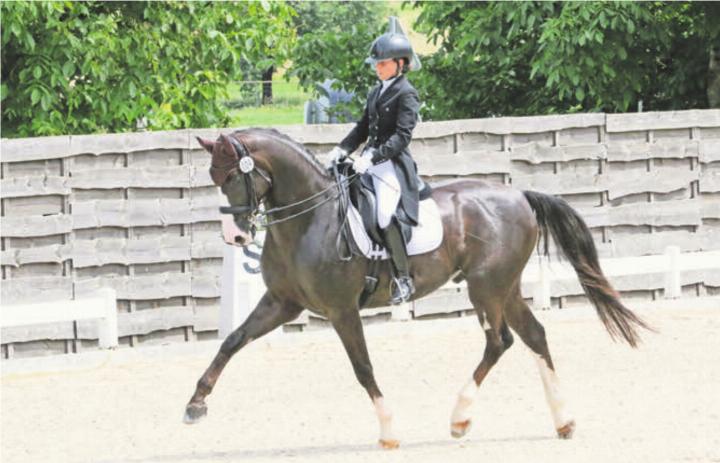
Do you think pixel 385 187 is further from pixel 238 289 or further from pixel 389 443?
pixel 238 289

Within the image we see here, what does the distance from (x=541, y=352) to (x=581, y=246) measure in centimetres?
95

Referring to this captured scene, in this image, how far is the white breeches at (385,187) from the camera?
862 cm

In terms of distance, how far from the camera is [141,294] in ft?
39.9

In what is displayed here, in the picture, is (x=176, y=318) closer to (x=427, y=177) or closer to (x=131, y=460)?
(x=427, y=177)

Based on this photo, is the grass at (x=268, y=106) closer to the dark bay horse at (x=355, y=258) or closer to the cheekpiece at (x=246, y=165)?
the dark bay horse at (x=355, y=258)

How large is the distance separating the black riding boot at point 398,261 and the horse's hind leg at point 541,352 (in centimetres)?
72

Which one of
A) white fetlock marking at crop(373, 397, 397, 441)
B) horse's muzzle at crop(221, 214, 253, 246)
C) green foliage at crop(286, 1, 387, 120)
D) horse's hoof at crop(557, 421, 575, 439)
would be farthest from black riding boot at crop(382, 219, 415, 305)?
green foliage at crop(286, 1, 387, 120)

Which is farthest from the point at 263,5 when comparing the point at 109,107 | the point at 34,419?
the point at 34,419

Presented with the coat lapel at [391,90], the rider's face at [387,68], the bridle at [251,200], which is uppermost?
the rider's face at [387,68]

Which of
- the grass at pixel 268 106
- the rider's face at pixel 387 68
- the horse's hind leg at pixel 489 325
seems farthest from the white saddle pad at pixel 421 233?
the grass at pixel 268 106

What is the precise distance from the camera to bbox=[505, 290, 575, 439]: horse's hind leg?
8.63 meters

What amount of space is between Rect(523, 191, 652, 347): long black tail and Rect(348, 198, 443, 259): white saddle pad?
85 centimetres

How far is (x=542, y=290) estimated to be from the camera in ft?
45.4

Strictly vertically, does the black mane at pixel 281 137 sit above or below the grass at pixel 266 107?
above
